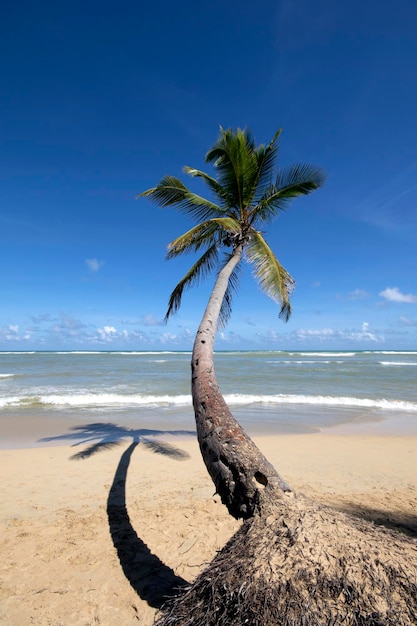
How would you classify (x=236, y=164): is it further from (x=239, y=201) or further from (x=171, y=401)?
(x=171, y=401)

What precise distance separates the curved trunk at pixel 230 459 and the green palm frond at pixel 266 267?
3.58 metres

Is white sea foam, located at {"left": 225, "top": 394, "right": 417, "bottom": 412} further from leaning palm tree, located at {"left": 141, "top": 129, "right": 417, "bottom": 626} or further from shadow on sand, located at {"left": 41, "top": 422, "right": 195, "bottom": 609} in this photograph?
leaning palm tree, located at {"left": 141, "top": 129, "right": 417, "bottom": 626}

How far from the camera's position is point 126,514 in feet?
17.0

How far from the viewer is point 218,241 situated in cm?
770

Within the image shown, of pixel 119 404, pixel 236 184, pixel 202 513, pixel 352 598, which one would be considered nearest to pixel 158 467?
pixel 202 513

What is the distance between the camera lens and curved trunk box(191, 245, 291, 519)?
2.97 meters

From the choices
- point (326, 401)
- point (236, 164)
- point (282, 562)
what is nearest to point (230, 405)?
point (326, 401)

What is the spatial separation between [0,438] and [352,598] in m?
10.6

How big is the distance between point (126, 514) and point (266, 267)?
5192 millimetres

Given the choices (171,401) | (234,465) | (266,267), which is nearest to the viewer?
(234,465)

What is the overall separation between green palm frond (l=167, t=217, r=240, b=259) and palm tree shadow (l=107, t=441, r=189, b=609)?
194 inches

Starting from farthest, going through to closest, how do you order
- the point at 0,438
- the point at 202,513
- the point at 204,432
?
the point at 0,438 → the point at 202,513 → the point at 204,432

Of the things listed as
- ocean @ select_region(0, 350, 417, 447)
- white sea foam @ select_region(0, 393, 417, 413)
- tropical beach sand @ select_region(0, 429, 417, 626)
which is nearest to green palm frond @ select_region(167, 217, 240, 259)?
tropical beach sand @ select_region(0, 429, 417, 626)

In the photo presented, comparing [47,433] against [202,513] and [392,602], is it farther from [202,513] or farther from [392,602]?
[392,602]
